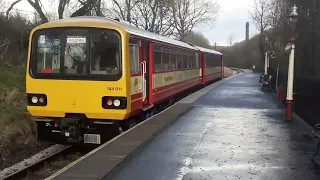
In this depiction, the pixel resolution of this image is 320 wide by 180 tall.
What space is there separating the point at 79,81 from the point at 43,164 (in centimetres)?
195

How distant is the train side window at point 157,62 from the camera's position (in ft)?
40.9

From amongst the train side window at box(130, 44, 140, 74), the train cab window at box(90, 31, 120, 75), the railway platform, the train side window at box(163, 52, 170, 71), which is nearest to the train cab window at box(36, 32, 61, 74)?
the train cab window at box(90, 31, 120, 75)

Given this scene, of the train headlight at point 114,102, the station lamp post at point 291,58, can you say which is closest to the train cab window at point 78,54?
the train headlight at point 114,102

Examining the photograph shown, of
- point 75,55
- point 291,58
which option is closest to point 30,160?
point 75,55

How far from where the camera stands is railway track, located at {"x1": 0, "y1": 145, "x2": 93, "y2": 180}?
8.16 metres

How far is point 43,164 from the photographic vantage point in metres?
8.84

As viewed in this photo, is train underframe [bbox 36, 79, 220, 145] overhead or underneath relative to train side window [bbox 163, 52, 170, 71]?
underneath

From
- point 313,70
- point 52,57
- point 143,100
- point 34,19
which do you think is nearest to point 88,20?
point 52,57

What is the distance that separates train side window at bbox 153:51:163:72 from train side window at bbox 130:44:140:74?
2035 millimetres

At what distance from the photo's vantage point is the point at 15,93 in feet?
48.2

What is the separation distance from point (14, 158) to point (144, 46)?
14.5ft

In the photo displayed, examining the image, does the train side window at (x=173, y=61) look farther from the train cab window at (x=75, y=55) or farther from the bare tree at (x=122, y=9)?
the bare tree at (x=122, y=9)

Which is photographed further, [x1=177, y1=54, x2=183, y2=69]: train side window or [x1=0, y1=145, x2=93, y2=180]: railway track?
[x1=177, y1=54, x2=183, y2=69]: train side window

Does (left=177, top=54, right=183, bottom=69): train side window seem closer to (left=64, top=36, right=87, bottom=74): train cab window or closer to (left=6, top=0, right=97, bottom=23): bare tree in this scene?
(left=64, top=36, right=87, bottom=74): train cab window
